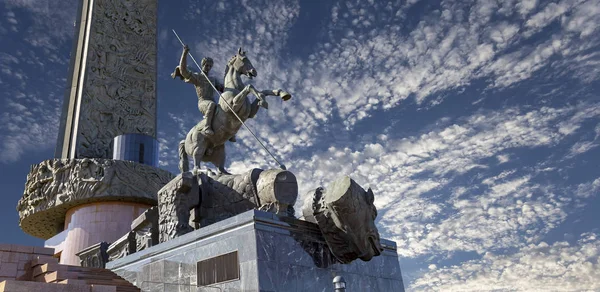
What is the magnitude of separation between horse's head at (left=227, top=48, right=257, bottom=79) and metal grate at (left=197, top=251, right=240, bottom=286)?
5.17 metres

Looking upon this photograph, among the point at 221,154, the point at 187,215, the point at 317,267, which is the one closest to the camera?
the point at 317,267

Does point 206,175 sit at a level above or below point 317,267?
above

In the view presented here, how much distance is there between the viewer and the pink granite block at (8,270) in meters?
11.0

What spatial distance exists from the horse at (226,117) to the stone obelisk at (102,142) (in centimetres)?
1101

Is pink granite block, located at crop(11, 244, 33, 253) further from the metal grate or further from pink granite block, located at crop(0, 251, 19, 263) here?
the metal grate

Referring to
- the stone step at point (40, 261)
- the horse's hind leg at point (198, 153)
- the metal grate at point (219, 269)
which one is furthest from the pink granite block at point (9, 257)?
the metal grate at point (219, 269)

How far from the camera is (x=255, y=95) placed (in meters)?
11.6

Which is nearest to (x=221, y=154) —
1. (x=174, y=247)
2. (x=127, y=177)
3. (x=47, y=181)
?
(x=174, y=247)

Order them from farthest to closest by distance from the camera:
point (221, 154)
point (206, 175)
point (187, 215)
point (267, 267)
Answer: point (221, 154), point (206, 175), point (187, 215), point (267, 267)

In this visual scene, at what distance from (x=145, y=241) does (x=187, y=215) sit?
1864 millimetres

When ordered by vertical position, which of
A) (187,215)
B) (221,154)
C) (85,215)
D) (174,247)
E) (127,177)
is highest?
(127,177)

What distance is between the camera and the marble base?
8156mm

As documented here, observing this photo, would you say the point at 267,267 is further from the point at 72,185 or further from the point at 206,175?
the point at 72,185

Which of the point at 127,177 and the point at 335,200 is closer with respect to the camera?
the point at 335,200
